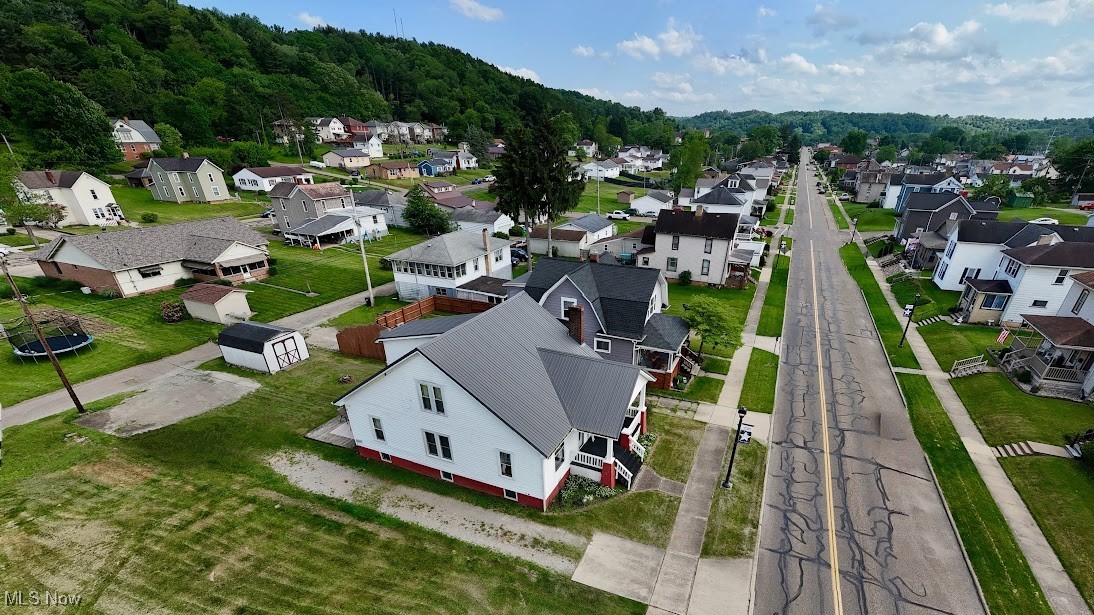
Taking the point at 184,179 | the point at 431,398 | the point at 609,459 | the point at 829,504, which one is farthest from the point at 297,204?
the point at 829,504

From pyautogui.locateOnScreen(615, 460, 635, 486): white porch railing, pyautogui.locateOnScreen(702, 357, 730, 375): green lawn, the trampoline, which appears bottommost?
pyautogui.locateOnScreen(702, 357, 730, 375): green lawn

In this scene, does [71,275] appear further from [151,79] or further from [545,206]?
[151,79]

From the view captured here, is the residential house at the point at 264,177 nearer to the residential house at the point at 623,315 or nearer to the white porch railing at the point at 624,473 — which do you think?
the residential house at the point at 623,315

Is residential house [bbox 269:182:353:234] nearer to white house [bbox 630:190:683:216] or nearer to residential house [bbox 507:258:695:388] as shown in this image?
residential house [bbox 507:258:695:388]

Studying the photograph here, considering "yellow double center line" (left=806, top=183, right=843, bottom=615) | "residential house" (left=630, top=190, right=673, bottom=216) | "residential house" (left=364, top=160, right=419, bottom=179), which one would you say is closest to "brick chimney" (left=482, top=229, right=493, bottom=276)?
"yellow double center line" (left=806, top=183, right=843, bottom=615)

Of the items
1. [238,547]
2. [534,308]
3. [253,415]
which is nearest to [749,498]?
[534,308]

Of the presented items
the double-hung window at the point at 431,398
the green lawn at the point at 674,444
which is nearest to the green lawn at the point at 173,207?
the double-hung window at the point at 431,398

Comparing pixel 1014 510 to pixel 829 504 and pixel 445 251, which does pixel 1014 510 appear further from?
pixel 445 251
